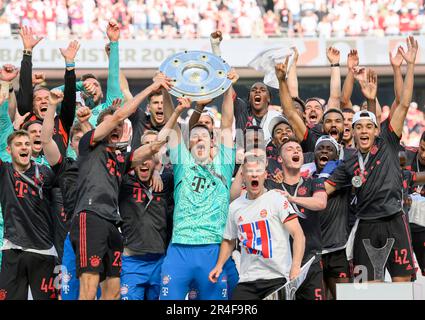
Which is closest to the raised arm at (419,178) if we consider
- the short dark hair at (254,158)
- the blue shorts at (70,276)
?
the short dark hair at (254,158)

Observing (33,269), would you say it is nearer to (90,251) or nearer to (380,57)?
(90,251)

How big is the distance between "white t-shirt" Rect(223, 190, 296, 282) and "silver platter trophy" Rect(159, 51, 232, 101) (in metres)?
1.20

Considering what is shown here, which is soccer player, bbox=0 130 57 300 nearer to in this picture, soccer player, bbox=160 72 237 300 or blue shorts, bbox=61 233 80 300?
blue shorts, bbox=61 233 80 300

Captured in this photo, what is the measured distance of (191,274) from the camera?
8.84 m

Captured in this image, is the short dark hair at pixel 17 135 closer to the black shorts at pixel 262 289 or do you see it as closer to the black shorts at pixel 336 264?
the black shorts at pixel 262 289

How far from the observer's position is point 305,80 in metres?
25.6

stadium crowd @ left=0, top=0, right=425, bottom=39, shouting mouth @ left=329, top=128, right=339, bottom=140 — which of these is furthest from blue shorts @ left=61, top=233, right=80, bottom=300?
stadium crowd @ left=0, top=0, right=425, bottom=39

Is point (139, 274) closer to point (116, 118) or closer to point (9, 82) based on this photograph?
point (116, 118)

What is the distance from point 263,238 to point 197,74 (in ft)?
5.91

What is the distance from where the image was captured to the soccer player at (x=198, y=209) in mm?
8820

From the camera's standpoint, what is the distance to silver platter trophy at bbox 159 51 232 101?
9.03 m

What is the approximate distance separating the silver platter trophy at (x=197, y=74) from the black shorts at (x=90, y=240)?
1.37 meters

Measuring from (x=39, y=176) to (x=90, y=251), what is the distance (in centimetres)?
121
